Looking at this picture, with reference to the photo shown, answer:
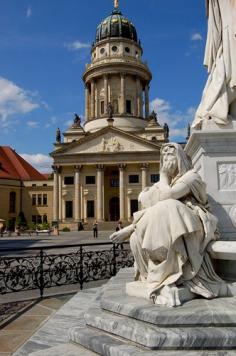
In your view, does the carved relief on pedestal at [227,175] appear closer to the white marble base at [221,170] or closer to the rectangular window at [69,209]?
the white marble base at [221,170]

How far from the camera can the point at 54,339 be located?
3.87 meters

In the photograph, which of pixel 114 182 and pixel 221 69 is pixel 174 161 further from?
pixel 114 182

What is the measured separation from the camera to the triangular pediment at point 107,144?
57344mm

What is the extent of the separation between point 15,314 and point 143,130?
5855 centimetres

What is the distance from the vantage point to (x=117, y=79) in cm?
6662

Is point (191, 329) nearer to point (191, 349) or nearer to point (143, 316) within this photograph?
point (191, 349)

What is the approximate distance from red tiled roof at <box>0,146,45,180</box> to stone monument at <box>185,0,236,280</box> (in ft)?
210

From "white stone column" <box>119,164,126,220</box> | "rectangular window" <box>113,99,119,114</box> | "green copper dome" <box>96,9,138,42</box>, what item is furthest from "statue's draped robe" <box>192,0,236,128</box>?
"green copper dome" <box>96,9,138,42</box>

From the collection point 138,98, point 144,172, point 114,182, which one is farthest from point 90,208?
point 138,98

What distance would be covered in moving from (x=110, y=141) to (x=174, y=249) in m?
55.3

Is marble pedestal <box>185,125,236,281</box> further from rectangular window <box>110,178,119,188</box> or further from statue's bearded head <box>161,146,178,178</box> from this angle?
rectangular window <box>110,178,119,188</box>

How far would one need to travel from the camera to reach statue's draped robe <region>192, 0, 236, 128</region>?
3904 millimetres

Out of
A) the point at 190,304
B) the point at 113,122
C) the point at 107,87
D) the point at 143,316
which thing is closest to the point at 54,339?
the point at 143,316

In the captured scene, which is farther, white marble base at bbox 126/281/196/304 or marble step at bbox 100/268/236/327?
white marble base at bbox 126/281/196/304
